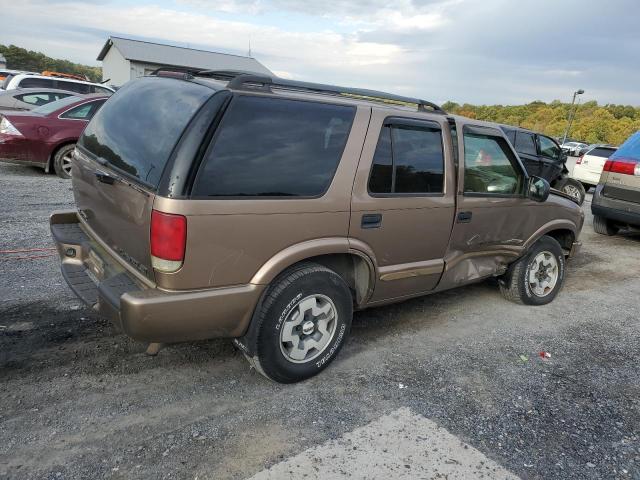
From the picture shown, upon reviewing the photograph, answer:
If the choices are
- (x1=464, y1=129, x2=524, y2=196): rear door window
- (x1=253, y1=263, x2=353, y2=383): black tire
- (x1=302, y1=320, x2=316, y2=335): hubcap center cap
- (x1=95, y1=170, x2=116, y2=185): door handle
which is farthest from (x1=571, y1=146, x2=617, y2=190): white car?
(x1=95, y1=170, x2=116, y2=185): door handle

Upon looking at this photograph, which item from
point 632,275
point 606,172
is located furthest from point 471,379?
point 606,172

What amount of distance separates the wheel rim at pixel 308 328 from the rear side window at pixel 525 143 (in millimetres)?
8712

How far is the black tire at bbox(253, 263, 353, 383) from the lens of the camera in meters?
2.86

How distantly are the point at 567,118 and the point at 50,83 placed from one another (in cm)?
5379

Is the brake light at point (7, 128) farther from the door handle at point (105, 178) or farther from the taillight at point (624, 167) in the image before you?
the taillight at point (624, 167)

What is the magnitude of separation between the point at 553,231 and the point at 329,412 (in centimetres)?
329

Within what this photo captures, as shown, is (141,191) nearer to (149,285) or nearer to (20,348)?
(149,285)

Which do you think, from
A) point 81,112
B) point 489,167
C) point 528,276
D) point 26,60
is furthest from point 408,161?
point 26,60

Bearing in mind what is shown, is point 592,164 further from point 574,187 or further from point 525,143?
point 525,143

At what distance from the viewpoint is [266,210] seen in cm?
269

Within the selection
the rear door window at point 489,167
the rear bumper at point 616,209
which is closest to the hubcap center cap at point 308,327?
the rear door window at point 489,167

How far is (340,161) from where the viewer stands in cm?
302

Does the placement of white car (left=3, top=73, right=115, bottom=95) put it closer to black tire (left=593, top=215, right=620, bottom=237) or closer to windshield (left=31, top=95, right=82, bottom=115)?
windshield (left=31, top=95, right=82, bottom=115)

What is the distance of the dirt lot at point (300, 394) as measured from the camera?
2.47 metres
